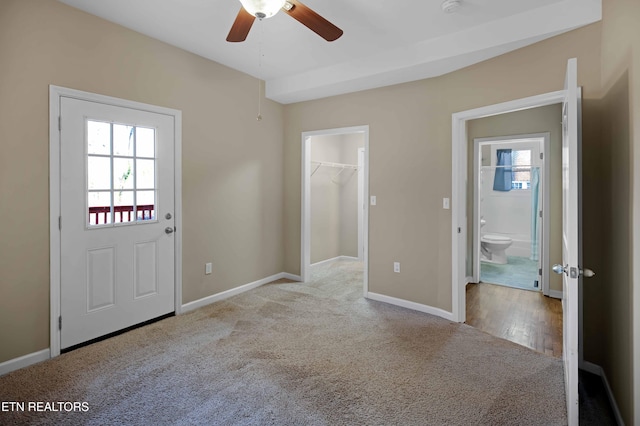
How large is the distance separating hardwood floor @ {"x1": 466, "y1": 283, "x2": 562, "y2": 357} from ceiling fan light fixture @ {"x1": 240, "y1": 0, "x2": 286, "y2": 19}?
10.4 ft

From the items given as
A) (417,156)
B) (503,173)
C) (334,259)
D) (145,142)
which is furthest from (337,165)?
(145,142)

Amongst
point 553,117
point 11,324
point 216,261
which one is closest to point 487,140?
point 553,117

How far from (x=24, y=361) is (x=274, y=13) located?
2937mm

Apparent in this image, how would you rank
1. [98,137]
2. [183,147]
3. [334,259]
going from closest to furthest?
[98,137], [183,147], [334,259]

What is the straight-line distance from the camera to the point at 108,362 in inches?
99.5

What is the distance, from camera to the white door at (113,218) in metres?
2.68

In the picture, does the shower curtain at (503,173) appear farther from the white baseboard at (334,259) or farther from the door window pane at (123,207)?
the door window pane at (123,207)

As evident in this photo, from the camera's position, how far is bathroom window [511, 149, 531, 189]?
6.14 meters

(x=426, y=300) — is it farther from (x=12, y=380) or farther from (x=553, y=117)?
(x=12, y=380)

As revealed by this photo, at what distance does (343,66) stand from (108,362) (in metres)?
3.46

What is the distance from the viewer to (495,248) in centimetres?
579

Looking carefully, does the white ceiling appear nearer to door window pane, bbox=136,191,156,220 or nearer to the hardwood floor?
door window pane, bbox=136,191,156,220

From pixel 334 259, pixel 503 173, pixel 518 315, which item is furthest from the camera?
pixel 503 173

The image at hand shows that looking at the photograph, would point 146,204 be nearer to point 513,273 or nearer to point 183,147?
point 183,147
